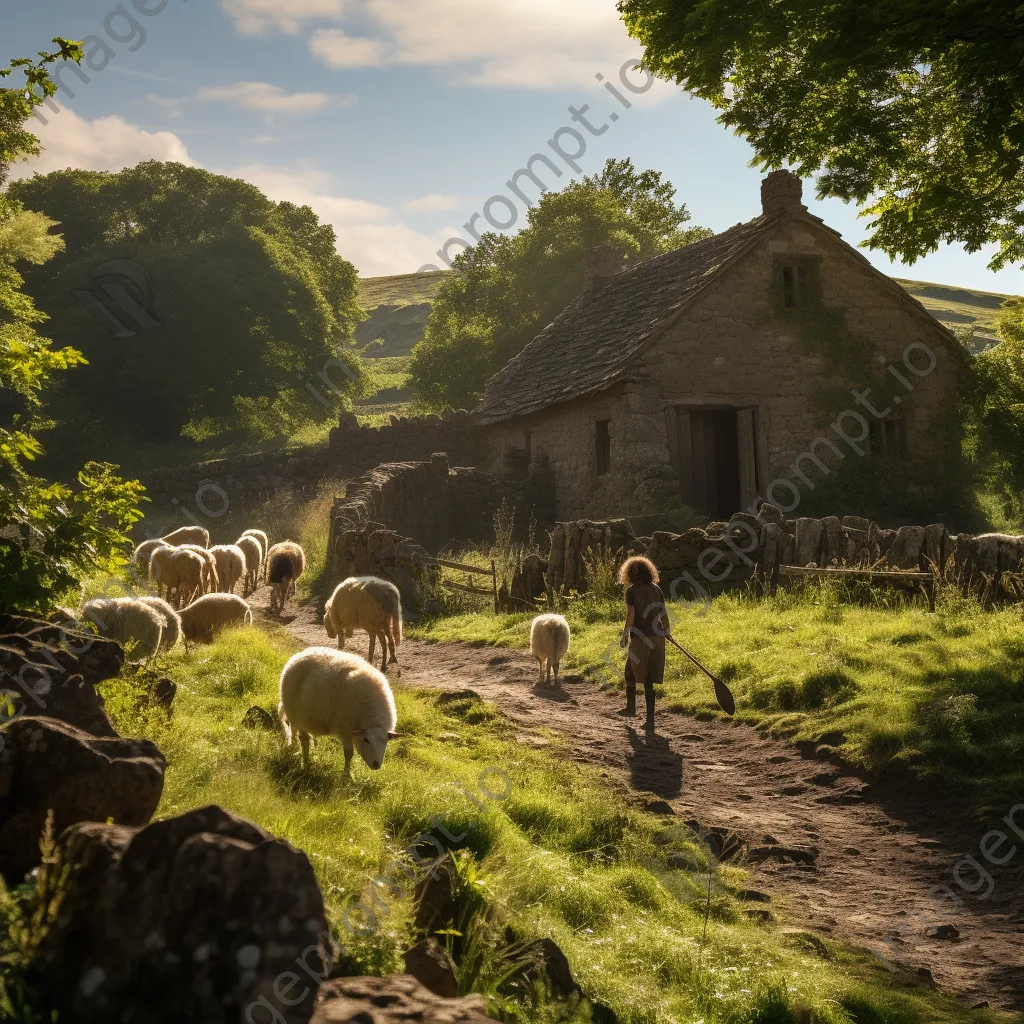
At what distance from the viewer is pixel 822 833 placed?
25.3ft

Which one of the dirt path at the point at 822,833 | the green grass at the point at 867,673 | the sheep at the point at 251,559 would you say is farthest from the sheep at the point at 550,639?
the sheep at the point at 251,559

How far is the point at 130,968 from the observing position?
3.09m

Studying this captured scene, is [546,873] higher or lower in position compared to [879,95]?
lower

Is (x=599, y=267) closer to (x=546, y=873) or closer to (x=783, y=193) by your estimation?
(x=783, y=193)

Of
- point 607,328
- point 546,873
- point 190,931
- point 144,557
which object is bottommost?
point 546,873

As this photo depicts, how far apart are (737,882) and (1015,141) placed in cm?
815

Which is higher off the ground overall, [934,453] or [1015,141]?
[1015,141]

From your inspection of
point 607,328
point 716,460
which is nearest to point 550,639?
point 716,460

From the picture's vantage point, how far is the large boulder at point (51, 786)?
153 inches

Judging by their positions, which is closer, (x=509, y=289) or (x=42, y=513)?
(x=42, y=513)

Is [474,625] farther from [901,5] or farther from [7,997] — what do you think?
[7,997]

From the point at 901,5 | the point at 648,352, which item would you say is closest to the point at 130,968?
the point at 901,5

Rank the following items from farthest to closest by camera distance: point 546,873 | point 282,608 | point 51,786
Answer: point 282,608 → point 546,873 → point 51,786

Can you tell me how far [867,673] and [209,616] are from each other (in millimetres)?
8086
